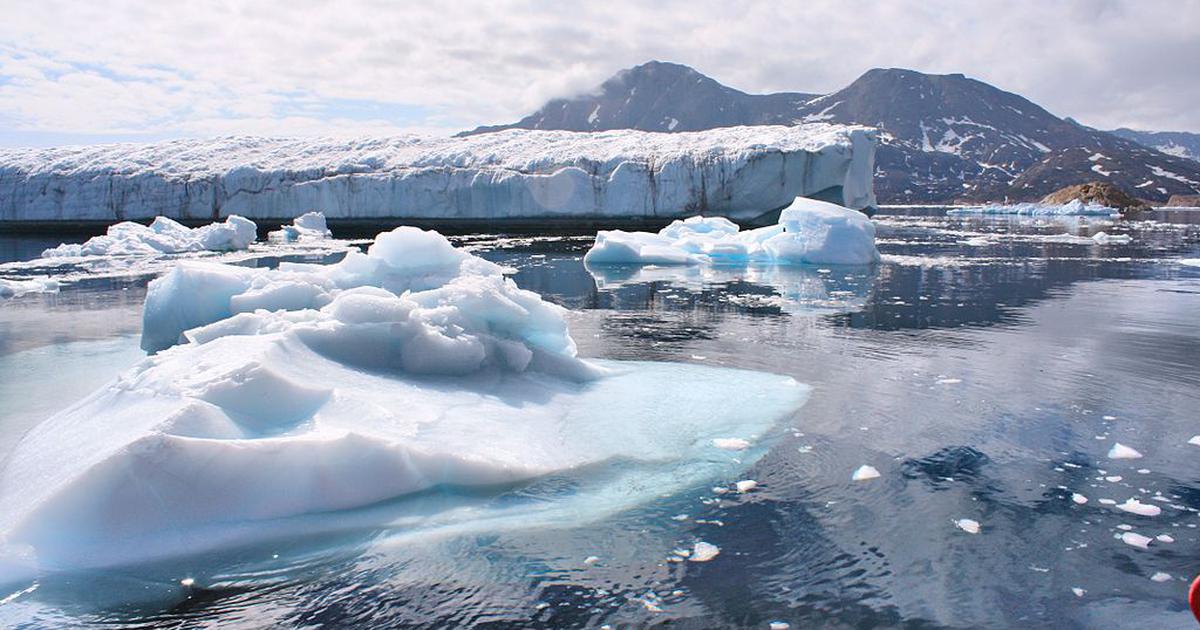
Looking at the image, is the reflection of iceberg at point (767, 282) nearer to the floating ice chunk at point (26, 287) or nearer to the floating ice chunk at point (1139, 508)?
the floating ice chunk at point (1139, 508)

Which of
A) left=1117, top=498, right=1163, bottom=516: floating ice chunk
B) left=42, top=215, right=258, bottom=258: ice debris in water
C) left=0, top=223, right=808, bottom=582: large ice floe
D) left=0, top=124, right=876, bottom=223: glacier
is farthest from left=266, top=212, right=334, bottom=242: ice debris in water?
left=1117, top=498, right=1163, bottom=516: floating ice chunk

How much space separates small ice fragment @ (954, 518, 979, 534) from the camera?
370cm

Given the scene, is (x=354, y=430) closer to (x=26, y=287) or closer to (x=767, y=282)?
(x=767, y=282)

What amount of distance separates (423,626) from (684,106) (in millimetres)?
187813

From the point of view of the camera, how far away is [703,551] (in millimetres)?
3506

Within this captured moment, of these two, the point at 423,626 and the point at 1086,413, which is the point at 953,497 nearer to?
the point at 1086,413

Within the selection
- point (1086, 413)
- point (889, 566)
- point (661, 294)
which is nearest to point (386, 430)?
point (889, 566)

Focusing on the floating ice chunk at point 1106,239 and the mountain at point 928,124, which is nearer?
the floating ice chunk at point 1106,239

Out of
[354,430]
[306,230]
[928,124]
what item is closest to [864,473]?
[354,430]

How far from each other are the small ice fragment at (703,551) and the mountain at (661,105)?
175 metres

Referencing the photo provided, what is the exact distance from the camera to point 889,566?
336cm

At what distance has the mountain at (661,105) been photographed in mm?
180363

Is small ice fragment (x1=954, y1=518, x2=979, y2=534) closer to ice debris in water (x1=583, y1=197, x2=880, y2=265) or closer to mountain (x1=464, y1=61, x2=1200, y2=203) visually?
ice debris in water (x1=583, y1=197, x2=880, y2=265)

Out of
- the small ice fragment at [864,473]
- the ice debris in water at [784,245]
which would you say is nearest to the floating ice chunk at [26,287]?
the ice debris in water at [784,245]
